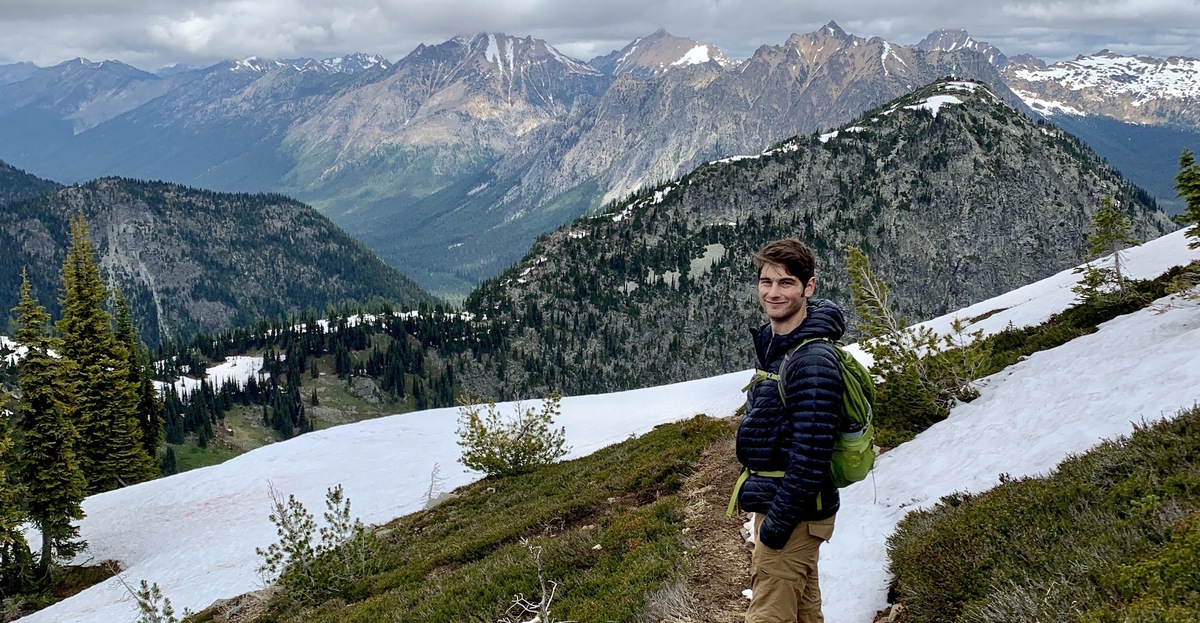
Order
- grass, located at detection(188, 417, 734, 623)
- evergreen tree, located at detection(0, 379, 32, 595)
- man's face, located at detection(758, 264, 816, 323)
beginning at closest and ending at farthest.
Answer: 1. man's face, located at detection(758, 264, 816, 323)
2. grass, located at detection(188, 417, 734, 623)
3. evergreen tree, located at detection(0, 379, 32, 595)

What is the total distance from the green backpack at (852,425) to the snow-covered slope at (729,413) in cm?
358

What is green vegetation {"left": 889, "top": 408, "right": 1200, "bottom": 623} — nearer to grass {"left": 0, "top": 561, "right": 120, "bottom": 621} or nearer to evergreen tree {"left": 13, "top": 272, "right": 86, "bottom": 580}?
grass {"left": 0, "top": 561, "right": 120, "bottom": 621}

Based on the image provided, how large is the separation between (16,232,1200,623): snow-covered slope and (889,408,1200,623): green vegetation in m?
0.98

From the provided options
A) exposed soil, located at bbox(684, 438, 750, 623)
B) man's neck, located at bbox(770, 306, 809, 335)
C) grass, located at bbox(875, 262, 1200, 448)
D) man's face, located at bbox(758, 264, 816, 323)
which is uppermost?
man's face, located at bbox(758, 264, 816, 323)

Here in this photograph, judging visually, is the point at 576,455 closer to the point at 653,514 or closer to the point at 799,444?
the point at 653,514

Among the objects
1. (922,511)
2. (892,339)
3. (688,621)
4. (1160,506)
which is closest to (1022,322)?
(892,339)

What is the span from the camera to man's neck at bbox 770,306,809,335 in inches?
231

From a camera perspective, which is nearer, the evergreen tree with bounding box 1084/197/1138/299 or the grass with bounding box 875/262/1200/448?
the grass with bounding box 875/262/1200/448

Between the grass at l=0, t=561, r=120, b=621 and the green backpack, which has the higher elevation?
the green backpack

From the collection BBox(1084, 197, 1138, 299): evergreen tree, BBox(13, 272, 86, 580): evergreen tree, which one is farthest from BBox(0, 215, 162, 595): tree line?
BBox(1084, 197, 1138, 299): evergreen tree

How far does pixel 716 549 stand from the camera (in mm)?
10836

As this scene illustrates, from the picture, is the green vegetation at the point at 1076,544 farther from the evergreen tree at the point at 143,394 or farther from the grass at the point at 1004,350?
the evergreen tree at the point at 143,394

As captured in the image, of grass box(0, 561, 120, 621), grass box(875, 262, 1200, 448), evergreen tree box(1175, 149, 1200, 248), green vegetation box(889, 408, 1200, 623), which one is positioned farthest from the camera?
grass box(0, 561, 120, 621)

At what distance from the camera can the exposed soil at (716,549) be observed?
8.83m
